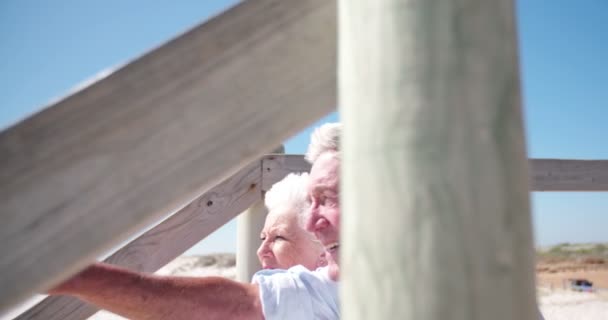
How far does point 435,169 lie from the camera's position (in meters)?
0.38

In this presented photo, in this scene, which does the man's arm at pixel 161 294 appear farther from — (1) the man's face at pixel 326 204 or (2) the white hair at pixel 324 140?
(2) the white hair at pixel 324 140

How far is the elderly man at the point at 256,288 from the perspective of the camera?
1388 mm

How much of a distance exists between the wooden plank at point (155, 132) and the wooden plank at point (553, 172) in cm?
236

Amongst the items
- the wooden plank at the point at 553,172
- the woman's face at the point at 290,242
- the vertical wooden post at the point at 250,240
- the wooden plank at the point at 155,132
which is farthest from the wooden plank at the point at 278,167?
the wooden plank at the point at 155,132

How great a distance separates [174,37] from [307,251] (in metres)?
2.21

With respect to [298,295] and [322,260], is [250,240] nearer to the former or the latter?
[322,260]

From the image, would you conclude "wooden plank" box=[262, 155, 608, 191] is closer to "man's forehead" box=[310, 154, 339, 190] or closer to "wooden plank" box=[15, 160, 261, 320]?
"wooden plank" box=[15, 160, 261, 320]

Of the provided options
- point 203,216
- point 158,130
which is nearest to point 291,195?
point 203,216

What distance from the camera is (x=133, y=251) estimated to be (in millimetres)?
2342

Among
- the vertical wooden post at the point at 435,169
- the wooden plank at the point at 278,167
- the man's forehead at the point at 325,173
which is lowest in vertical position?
the vertical wooden post at the point at 435,169

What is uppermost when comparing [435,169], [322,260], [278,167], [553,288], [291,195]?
[553,288]

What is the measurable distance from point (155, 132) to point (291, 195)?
2110 millimetres

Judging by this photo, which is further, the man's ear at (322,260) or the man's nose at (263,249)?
the man's nose at (263,249)

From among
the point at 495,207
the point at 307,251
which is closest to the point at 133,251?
the point at 307,251
